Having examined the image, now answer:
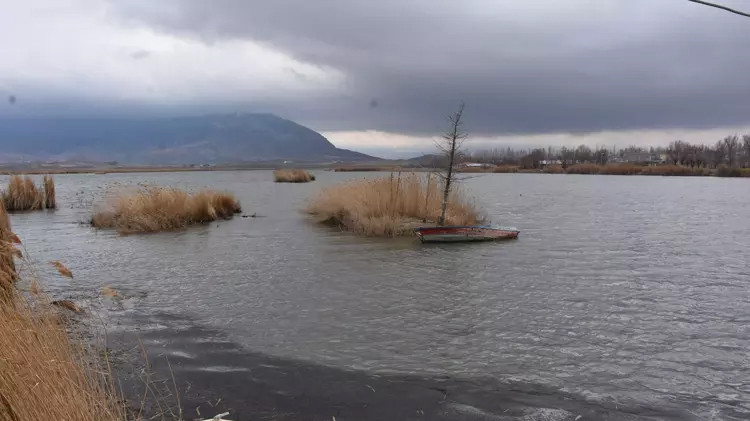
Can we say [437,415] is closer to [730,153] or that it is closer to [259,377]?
[259,377]

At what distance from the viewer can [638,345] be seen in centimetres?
848

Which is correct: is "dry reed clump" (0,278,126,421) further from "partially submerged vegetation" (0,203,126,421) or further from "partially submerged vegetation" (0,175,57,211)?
"partially submerged vegetation" (0,175,57,211)

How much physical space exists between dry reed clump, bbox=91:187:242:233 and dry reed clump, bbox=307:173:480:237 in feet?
21.8

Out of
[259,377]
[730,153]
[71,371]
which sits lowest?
[259,377]

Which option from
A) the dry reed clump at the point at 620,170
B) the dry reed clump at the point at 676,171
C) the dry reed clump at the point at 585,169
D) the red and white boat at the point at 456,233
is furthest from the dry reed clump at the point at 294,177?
the dry reed clump at the point at 676,171

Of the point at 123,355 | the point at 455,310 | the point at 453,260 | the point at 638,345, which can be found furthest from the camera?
the point at 453,260

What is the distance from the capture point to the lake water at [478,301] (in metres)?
7.45

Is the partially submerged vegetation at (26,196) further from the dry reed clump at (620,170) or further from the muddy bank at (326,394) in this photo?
the dry reed clump at (620,170)

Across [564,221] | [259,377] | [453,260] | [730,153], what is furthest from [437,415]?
[730,153]

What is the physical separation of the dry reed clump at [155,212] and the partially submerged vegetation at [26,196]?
12056mm

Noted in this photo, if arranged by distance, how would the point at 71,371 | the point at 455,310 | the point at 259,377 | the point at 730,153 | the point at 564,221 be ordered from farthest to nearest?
the point at 730,153 → the point at 564,221 → the point at 455,310 → the point at 259,377 → the point at 71,371

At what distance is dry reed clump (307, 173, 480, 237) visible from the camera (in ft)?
70.4

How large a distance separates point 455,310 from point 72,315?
22.8 feet

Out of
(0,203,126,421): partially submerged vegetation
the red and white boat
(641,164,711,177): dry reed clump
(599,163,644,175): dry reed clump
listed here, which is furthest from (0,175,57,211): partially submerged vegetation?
(599,163,644,175): dry reed clump
